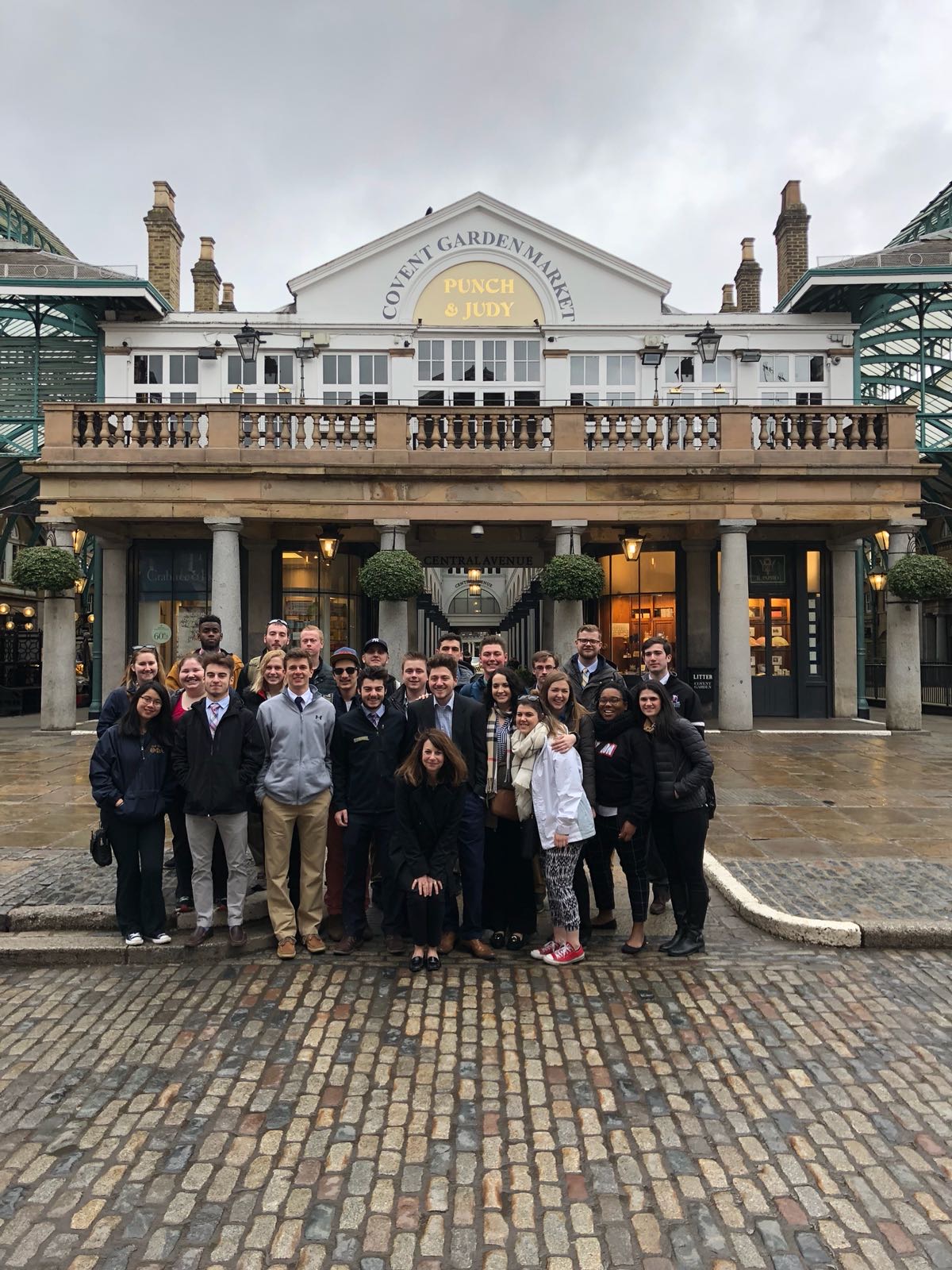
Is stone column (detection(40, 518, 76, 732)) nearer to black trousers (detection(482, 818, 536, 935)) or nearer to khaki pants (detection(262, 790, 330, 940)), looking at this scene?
khaki pants (detection(262, 790, 330, 940))

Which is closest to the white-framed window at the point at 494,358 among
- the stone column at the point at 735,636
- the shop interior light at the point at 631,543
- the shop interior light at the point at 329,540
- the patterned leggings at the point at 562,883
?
the shop interior light at the point at 631,543

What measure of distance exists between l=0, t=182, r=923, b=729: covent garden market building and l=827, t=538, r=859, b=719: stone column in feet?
0.21

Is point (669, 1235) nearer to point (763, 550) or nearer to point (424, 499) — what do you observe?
point (424, 499)

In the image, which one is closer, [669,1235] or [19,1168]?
[669,1235]

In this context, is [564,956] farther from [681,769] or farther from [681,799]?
[681,769]

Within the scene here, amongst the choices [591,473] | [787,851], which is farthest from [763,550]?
[787,851]

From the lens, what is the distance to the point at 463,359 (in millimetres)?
20391

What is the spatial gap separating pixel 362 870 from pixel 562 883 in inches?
55.7

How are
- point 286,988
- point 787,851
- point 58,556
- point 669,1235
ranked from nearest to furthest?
point 669,1235
point 286,988
point 787,851
point 58,556

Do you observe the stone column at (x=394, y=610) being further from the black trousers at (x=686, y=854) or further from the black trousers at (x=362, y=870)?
the black trousers at (x=686, y=854)

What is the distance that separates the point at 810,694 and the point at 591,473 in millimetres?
7906

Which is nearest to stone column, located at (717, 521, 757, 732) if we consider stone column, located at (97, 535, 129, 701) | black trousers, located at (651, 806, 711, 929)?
black trousers, located at (651, 806, 711, 929)

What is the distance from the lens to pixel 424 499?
50.5 ft

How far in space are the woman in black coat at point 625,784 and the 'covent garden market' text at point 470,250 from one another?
57.4ft
